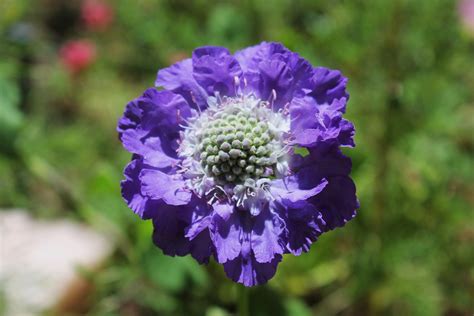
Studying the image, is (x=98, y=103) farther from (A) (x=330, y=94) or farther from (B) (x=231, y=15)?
(A) (x=330, y=94)

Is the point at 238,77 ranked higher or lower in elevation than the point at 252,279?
higher

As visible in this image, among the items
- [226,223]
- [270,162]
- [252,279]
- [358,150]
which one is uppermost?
[358,150]

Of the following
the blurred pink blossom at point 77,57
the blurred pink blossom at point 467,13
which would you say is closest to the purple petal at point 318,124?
the blurred pink blossom at point 467,13

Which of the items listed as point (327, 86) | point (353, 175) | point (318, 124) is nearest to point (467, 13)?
point (353, 175)

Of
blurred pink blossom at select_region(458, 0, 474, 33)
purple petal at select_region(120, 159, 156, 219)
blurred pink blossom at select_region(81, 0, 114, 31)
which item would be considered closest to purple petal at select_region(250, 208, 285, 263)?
purple petal at select_region(120, 159, 156, 219)

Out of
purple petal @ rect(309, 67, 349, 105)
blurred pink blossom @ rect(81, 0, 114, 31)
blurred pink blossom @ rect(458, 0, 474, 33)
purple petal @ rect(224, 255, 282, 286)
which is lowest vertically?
purple petal @ rect(224, 255, 282, 286)

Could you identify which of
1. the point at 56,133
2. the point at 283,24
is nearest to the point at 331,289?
the point at 283,24

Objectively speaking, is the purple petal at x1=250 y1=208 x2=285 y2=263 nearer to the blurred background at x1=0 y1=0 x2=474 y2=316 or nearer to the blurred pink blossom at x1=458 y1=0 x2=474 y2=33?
the blurred background at x1=0 y1=0 x2=474 y2=316
